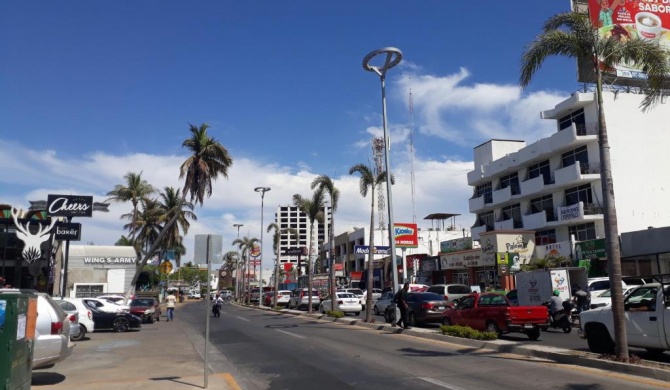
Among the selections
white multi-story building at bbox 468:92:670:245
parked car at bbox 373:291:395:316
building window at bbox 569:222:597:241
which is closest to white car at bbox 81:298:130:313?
parked car at bbox 373:291:395:316

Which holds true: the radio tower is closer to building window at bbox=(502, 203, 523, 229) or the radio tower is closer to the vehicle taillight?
building window at bbox=(502, 203, 523, 229)

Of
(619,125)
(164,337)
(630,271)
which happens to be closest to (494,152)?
(619,125)

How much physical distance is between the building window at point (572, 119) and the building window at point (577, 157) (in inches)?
84.8

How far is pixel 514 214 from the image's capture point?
50.9 metres

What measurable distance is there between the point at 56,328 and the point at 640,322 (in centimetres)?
1191

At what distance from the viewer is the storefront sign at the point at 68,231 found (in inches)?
1201

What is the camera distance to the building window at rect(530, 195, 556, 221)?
4541cm

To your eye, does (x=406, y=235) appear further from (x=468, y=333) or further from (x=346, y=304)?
(x=468, y=333)

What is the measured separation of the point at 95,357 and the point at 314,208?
25.6m

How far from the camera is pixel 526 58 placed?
553 inches

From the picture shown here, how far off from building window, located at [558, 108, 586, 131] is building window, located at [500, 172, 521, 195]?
6.96 metres

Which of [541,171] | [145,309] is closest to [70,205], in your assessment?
[145,309]

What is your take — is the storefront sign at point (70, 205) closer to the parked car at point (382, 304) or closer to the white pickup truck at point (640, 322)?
the parked car at point (382, 304)

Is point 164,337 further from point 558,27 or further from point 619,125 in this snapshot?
point 619,125
